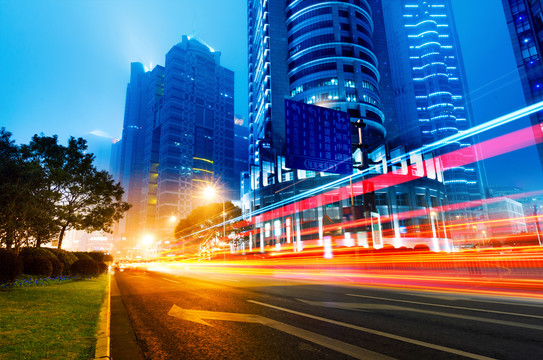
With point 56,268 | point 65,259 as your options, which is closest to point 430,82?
point 65,259

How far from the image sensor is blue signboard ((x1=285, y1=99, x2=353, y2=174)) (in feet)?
60.5

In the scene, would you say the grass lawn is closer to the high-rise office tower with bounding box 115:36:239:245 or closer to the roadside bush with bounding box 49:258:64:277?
the roadside bush with bounding box 49:258:64:277

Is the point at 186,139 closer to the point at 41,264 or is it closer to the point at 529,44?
the point at 529,44

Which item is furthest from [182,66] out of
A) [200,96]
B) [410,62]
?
[410,62]

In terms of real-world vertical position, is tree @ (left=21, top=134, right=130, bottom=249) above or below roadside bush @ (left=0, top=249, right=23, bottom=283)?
above

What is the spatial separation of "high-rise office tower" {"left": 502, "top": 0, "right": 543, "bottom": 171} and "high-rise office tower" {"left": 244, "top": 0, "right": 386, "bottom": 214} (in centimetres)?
3167

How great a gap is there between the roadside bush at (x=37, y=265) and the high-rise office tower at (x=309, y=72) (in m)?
54.7

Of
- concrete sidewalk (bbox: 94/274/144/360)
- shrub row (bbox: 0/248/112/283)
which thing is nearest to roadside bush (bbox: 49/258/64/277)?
shrub row (bbox: 0/248/112/283)

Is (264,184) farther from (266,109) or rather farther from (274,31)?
(274,31)

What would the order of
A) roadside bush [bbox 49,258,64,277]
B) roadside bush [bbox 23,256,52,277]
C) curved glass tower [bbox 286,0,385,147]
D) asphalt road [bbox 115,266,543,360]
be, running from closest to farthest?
asphalt road [bbox 115,266,543,360] → roadside bush [bbox 23,256,52,277] → roadside bush [bbox 49,258,64,277] → curved glass tower [bbox 286,0,385,147]

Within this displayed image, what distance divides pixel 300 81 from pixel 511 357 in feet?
282

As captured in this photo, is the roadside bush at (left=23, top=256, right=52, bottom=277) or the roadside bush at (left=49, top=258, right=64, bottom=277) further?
the roadside bush at (left=49, top=258, right=64, bottom=277)

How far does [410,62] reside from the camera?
5556 inches

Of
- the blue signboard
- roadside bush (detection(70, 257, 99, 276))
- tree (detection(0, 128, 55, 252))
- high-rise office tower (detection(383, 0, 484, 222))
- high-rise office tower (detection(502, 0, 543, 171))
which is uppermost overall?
high-rise office tower (detection(383, 0, 484, 222))
